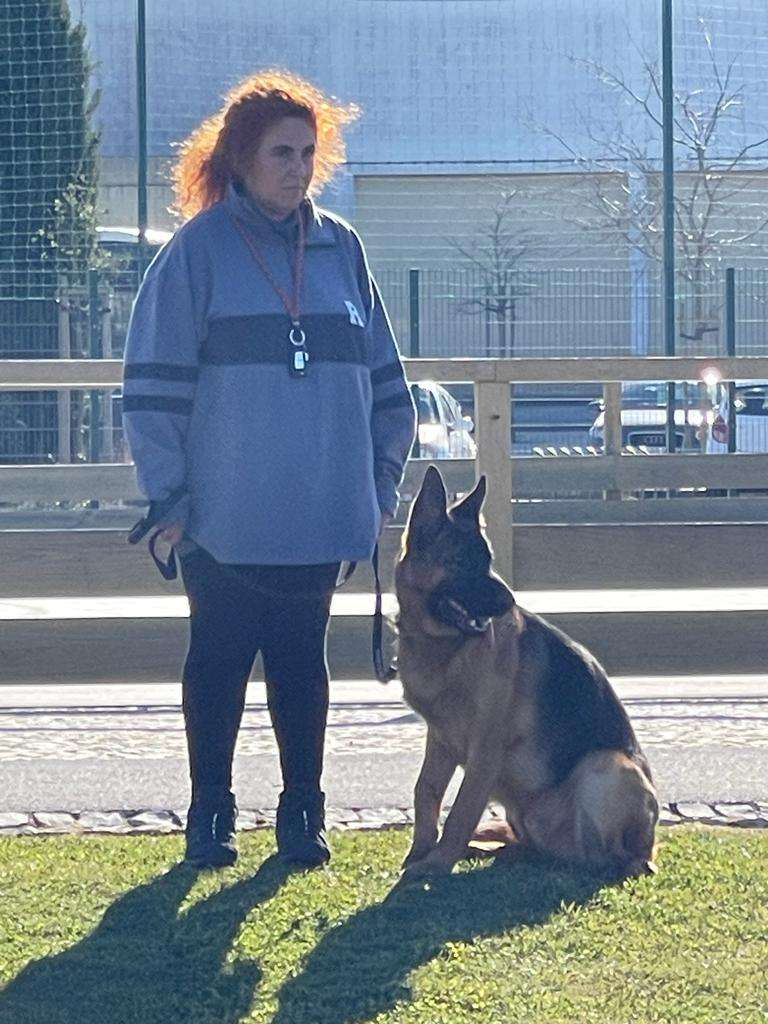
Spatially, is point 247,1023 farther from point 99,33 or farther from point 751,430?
point 99,33

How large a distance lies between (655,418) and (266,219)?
→ 12.5 m

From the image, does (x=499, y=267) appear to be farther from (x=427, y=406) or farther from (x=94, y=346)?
(x=94, y=346)

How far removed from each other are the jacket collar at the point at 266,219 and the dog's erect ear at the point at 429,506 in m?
0.68

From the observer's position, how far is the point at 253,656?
15.4 feet

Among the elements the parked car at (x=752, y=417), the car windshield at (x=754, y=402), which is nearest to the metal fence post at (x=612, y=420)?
the parked car at (x=752, y=417)

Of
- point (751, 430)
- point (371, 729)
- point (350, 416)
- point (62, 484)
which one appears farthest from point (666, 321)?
point (350, 416)

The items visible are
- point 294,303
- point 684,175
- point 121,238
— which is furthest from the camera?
point 684,175

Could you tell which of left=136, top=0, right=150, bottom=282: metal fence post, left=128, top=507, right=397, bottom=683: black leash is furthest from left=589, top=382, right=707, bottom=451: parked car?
left=128, top=507, right=397, bottom=683: black leash

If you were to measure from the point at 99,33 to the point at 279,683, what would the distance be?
1470cm

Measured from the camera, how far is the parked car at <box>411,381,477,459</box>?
1572 centimetres

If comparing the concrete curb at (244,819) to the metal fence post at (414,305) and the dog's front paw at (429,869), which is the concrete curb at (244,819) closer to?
the dog's front paw at (429,869)

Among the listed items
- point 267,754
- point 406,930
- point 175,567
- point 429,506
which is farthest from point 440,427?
point 406,930

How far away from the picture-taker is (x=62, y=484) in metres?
8.83

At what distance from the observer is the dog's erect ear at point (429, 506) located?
4.58 m
